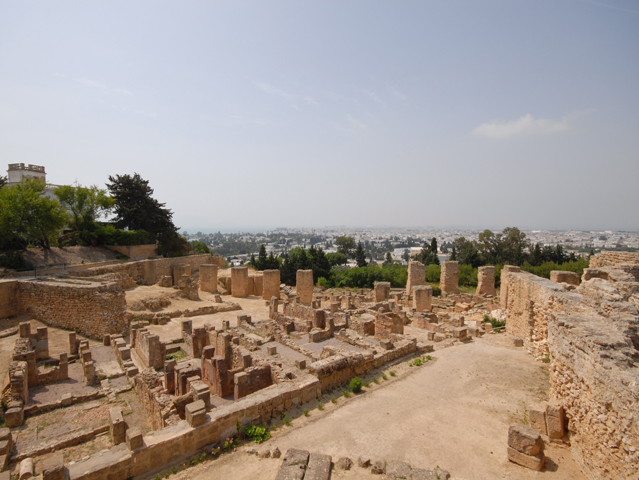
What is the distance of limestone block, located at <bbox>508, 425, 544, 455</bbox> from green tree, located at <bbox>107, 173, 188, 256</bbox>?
Answer: 122ft

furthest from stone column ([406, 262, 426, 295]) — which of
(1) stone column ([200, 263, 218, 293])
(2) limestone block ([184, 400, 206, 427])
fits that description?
(2) limestone block ([184, 400, 206, 427])

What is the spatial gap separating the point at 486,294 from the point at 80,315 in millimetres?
28168

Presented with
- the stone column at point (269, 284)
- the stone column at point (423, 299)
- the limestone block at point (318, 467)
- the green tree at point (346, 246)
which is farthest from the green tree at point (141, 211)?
the green tree at point (346, 246)

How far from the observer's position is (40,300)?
16.5 metres

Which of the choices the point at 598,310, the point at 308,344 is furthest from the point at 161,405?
the point at 598,310

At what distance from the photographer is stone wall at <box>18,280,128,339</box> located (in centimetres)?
1578

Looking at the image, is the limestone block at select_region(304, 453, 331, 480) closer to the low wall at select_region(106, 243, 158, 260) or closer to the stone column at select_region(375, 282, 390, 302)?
the stone column at select_region(375, 282, 390, 302)

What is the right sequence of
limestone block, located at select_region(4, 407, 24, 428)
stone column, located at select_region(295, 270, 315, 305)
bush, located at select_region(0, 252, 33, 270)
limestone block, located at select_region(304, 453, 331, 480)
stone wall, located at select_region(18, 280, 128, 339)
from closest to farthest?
limestone block, located at select_region(304, 453, 331, 480)
limestone block, located at select_region(4, 407, 24, 428)
stone wall, located at select_region(18, 280, 128, 339)
bush, located at select_region(0, 252, 33, 270)
stone column, located at select_region(295, 270, 315, 305)

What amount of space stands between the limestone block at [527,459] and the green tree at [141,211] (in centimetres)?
3725

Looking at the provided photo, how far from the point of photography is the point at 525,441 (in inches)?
251

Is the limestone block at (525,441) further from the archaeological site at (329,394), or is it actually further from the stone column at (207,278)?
the stone column at (207,278)

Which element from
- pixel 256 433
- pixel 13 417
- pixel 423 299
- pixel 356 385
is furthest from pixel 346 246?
pixel 256 433

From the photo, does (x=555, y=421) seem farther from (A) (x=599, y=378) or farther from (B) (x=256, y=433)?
(B) (x=256, y=433)

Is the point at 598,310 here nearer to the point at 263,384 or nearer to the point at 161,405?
the point at 263,384
